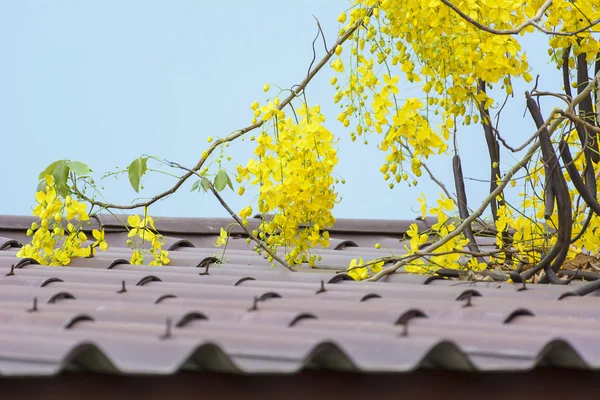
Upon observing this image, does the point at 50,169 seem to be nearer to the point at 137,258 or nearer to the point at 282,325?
the point at 137,258

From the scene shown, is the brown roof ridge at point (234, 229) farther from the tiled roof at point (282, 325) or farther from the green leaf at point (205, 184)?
the tiled roof at point (282, 325)

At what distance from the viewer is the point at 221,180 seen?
2.96 m

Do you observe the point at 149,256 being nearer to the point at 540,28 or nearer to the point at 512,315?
the point at 540,28

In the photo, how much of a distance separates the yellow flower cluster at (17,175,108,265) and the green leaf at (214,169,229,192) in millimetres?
550

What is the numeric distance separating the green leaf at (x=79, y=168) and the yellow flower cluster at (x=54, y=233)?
5.0 inches

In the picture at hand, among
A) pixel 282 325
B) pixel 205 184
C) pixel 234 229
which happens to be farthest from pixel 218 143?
pixel 282 325

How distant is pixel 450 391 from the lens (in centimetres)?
138

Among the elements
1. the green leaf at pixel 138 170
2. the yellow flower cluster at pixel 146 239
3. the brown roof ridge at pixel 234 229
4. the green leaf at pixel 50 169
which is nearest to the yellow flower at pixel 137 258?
the yellow flower cluster at pixel 146 239

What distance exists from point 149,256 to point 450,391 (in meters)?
2.12

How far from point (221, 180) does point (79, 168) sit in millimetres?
503

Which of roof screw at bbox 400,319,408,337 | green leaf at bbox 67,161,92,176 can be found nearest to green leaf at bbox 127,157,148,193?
green leaf at bbox 67,161,92,176

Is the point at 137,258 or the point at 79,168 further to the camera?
the point at 137,258

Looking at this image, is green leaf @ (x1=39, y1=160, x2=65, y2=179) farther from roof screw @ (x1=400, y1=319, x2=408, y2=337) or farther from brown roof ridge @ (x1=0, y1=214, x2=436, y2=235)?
roof screw @ (x1=400, y1=319, x2=408, y2=337)

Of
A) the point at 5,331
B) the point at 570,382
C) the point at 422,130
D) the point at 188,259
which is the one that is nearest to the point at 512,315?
the point at 570,382
